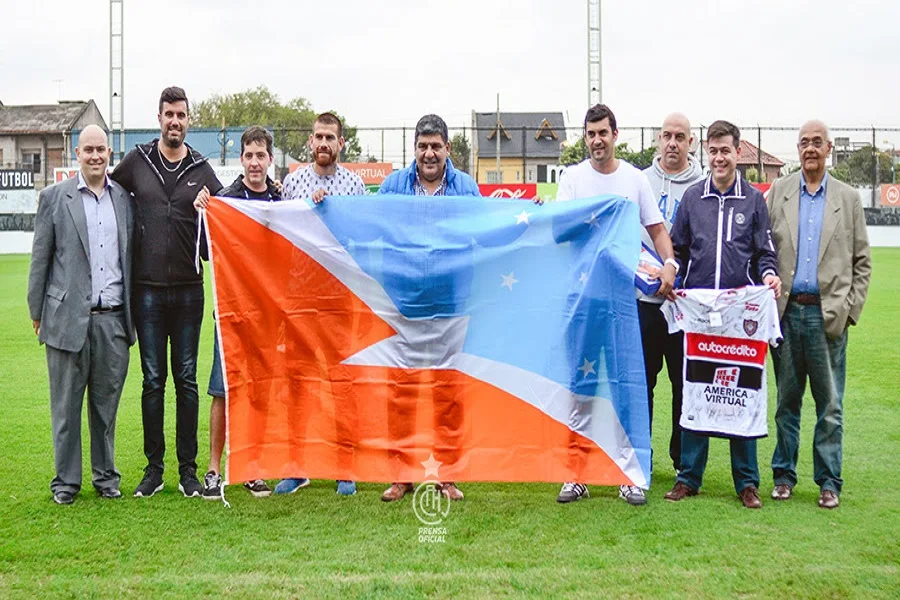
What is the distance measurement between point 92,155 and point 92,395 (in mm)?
1316

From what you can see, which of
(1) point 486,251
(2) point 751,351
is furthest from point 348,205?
(2) point 751,351

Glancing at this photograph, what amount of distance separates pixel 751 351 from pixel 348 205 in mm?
2314

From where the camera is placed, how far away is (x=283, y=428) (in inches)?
200

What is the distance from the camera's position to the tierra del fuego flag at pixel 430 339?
500 centimetres

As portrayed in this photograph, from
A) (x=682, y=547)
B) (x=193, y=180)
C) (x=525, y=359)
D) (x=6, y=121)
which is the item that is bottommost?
(x=682, y=547)

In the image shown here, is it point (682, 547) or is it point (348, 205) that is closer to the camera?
point (682, 547)

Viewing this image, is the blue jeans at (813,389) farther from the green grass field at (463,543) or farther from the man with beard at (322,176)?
the man with beard at (322,176)

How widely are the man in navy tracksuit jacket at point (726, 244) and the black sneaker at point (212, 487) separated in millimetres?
2449

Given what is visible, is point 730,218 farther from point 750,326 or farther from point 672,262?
point 750,326

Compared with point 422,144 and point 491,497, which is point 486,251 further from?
point 491,497

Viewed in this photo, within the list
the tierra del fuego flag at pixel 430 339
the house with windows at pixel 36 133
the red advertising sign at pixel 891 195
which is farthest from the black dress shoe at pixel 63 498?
the house with windows at pixel 36 133

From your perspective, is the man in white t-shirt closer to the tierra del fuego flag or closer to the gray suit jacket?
the tierra del fuego flag

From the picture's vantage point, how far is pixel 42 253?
5.12m

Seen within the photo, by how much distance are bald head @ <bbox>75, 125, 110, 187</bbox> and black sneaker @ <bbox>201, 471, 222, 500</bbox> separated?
1.75m
